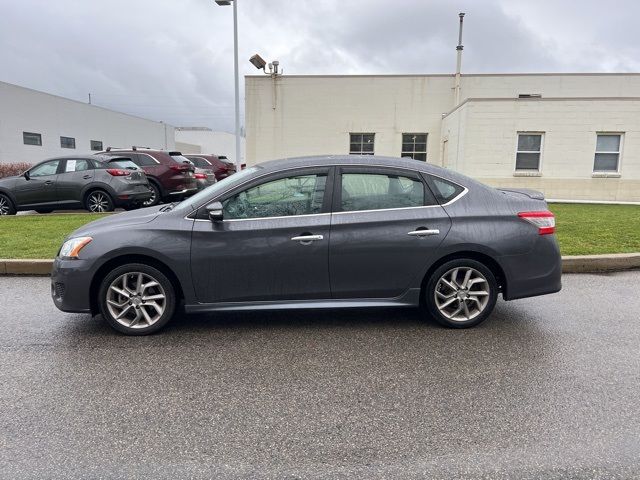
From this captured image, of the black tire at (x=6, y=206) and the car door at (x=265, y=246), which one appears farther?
the black tire at (x=6, y=206)

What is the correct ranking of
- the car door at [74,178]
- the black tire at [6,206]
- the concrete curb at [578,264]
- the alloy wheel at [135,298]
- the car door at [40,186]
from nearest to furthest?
the alloy wheel at [135,298], the concrete curb at [578,264], the car door at [74,178], the car door at [40,186], the black tire at [6,206]

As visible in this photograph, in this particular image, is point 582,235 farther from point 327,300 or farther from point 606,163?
point 606,163

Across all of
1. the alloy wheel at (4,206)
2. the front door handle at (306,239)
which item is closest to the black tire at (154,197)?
the alloy wheel at (4,206)

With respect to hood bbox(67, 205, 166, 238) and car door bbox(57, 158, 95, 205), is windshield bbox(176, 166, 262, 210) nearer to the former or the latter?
hood bbox(67, 205, 166, 238)

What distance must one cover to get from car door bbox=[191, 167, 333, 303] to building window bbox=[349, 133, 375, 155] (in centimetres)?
1570

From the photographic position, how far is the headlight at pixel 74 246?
4039 millimetres

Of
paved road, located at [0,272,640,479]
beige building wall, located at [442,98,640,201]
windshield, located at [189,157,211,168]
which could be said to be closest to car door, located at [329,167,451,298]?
paved road, located at [0,272,640,479]

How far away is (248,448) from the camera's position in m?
2.52

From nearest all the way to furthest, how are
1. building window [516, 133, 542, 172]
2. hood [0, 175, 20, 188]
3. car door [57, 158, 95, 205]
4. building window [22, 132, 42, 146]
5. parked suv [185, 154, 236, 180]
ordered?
car door [57, 158, 95, 205], hood [0, 175, 20, 188], building window [516, 133, 542, 172], parked suv [185, 154, 236, 180], building window [22, 132, 42, 146]

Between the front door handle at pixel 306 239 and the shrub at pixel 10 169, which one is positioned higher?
the shrub at pixel 10 169

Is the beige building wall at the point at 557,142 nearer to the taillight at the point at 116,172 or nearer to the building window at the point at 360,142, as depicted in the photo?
the building window at the point at 360,142

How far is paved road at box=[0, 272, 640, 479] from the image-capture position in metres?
2.42

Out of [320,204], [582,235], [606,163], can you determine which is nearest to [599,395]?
[320,204]

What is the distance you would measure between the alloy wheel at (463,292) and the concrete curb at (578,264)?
2.85 m
